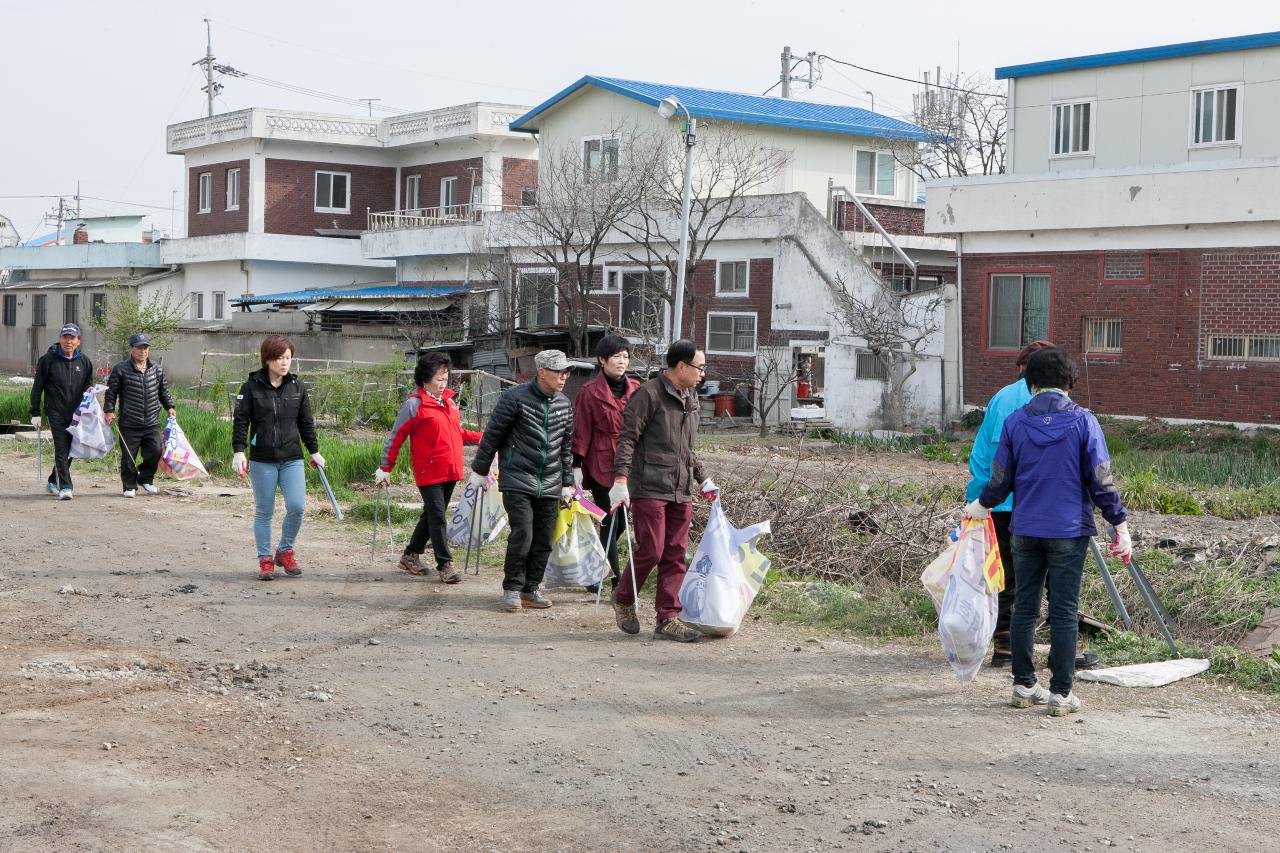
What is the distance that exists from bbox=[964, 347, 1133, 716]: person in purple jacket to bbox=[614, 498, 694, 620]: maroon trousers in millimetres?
2230

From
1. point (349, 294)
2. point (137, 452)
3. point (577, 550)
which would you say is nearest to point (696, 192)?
point (349, 294)

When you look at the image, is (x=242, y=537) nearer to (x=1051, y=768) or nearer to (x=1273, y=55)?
(x=1051, y=768)

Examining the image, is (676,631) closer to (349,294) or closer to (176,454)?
(176,454)

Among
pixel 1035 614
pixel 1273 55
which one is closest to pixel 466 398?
pixel 1273 55

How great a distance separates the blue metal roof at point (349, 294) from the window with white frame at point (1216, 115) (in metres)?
19.2

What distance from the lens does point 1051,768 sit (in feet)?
20.5

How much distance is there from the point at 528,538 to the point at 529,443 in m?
0.64

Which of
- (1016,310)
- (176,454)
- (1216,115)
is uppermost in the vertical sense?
(1216,115)

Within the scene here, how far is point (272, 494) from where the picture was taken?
36.1 feet

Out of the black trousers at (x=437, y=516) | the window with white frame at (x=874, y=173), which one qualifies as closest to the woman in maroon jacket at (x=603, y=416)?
the black trousers at (x=437, y=516)

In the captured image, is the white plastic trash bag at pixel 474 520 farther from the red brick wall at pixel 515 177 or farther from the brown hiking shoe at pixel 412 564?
the red brick wall at pixel 515 177

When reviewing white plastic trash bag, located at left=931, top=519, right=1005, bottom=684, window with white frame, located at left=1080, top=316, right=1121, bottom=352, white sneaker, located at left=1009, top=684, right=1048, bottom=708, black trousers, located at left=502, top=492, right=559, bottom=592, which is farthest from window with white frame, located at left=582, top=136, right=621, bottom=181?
white sneaker, located at left=1009, top=684, right=1048, bottom=708

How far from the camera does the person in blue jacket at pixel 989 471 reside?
26.0 ft

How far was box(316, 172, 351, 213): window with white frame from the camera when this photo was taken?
48312 millimetres
